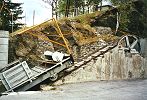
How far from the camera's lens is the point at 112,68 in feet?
58.6

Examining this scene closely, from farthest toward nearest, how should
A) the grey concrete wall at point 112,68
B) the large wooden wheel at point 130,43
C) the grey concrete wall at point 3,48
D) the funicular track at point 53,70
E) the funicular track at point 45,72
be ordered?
1. the large wooden wheel at point 130,43
2. the grey concrete wall at point 112,68
3. the grey concrete wall at point 3,48
4. the funicular track at point 53,70
5. the funicular track at point 45,72

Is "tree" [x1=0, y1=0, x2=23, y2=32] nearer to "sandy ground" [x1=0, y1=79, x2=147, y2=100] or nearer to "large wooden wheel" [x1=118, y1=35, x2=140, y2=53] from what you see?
"large wooden wheel" [x1=118, y1=35, x2=140, y2=53]

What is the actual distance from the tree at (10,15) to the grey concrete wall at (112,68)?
900 cm

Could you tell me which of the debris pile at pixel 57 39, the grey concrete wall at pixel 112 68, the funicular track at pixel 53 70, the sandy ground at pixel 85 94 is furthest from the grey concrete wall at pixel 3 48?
the grey concrete wall at pixel 112 68

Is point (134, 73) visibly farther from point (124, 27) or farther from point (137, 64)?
point (124, 27)

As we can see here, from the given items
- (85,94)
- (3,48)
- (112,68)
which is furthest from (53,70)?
(112,68)

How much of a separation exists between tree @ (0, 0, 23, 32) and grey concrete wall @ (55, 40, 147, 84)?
900 cm

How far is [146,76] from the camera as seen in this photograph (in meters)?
18.9

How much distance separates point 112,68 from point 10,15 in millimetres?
11752

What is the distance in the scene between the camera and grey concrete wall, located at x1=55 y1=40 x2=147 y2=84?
16750 millimetres

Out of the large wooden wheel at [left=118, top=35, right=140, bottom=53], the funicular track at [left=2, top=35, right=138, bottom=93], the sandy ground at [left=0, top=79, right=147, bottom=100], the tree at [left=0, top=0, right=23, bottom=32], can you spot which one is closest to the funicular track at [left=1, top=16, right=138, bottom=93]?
the funicular track at [left=2, top=35, right=138, bottom=93]

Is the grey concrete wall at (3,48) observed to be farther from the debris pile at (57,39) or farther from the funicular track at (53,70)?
the debris pile at (57,39)

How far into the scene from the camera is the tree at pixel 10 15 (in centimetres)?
2376

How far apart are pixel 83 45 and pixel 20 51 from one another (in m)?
3.96
